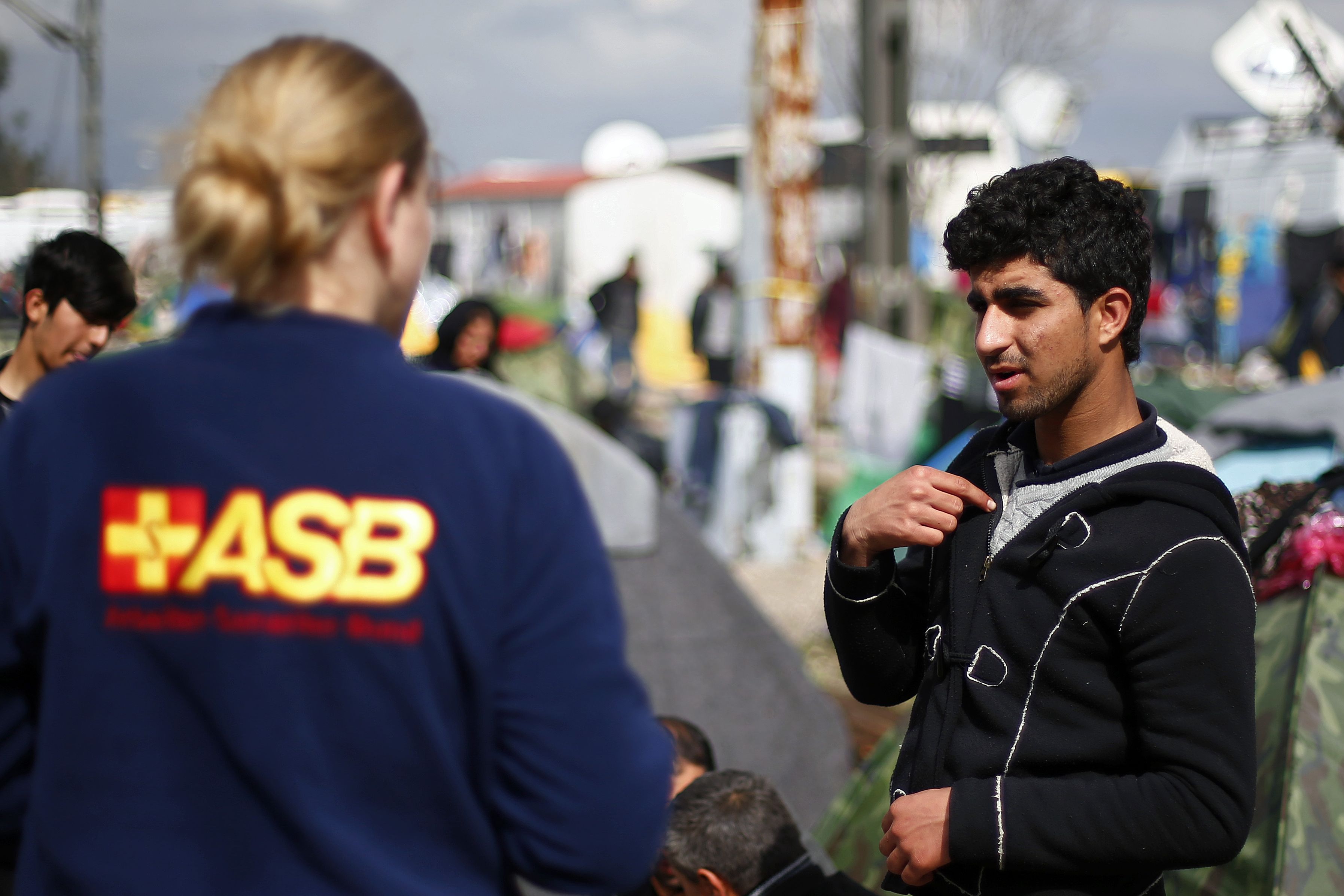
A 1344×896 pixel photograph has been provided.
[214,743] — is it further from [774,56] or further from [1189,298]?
[1189,298]

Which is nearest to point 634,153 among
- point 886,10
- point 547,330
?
point 547,330

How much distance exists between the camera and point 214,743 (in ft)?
3.36

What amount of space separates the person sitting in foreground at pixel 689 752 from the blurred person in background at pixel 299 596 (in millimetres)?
1519

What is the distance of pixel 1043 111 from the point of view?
56.7 feet

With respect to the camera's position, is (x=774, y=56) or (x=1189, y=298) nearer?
(x=774, y=56)

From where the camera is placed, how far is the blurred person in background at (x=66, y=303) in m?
2.63

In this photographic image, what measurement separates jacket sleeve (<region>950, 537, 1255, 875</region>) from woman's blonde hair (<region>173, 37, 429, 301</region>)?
94 centimetres

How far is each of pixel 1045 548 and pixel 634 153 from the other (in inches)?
1040

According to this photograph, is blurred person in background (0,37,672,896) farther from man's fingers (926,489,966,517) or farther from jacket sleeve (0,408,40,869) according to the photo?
man's fingers (926,489,966,517)

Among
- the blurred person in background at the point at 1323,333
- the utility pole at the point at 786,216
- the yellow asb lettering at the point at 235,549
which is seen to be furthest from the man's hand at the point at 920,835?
the utility pole at the point at 786,216

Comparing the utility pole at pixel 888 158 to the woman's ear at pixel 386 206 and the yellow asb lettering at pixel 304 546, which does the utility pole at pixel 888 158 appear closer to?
the woman's ear at pixel 386 206

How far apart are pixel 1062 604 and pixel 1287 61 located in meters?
5.76

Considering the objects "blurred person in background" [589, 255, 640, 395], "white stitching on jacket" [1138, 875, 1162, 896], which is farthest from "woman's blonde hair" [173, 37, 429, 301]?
"blurred person in background" [589, 255, 640, 395]

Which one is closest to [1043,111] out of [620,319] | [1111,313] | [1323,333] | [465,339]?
[620,319]
